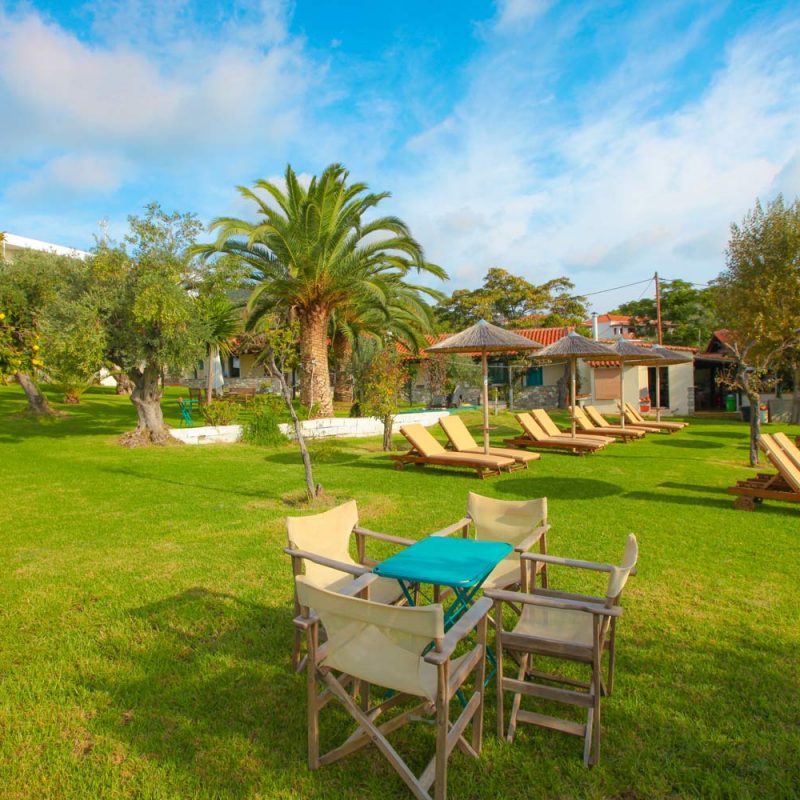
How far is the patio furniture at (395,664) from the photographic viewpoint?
2.28 m

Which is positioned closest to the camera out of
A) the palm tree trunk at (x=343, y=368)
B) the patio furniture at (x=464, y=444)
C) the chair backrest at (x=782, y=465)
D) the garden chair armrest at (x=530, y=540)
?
the garden chair armrest at (x=530, y=540)

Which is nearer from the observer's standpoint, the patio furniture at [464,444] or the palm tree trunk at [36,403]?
the patio furniture at [464,444]

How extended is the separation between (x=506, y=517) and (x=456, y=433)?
7.71 metres

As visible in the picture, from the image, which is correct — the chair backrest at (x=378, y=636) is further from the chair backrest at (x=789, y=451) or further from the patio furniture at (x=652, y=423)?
the patio furniture at (x=652, y=423)

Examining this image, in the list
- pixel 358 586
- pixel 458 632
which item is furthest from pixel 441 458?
Result: pixel 458 632

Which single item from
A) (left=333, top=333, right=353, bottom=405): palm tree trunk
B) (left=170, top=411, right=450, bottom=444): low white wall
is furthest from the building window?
(left=170, top=411, right=450, bottom=444): low white wall

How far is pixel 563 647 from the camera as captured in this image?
2.91 m

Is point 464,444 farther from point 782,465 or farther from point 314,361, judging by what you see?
point 314,361

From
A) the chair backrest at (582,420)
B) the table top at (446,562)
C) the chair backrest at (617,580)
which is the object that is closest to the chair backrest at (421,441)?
the chair backrest at (582,420)

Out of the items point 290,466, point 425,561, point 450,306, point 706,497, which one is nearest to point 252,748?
point 425,561

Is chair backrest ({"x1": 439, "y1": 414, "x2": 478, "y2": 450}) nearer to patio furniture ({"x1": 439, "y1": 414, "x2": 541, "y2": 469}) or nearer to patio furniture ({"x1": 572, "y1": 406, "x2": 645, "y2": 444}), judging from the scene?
patio furniture ({"x1": 439, "y1": 414, "x2": 541, "y2": 469})

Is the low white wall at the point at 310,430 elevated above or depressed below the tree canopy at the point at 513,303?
below

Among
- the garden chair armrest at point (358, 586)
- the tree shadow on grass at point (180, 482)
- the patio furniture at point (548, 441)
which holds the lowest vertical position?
the tree shadow on grass at point (180, 482)

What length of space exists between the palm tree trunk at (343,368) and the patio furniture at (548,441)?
28.4 ft
